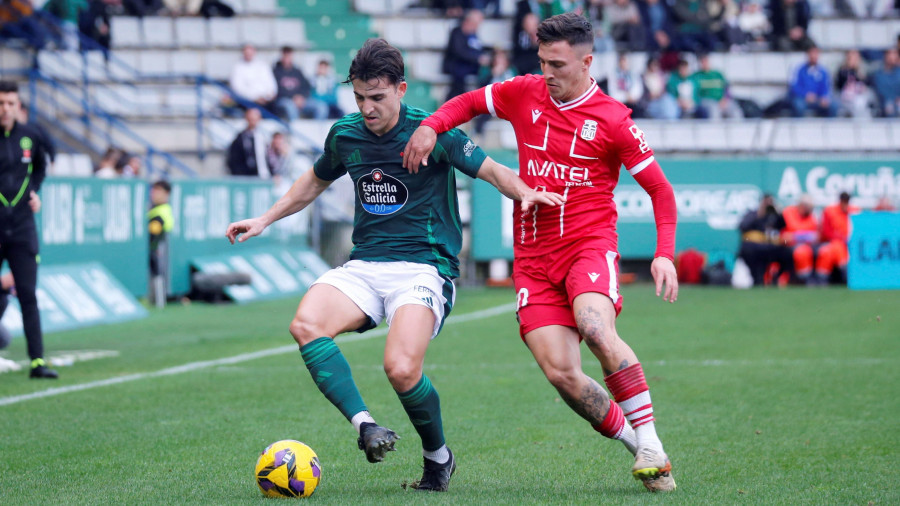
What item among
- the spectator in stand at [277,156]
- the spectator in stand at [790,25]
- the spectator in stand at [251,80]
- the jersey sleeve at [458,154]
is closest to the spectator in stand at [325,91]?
the spectator in stand at [251,80]

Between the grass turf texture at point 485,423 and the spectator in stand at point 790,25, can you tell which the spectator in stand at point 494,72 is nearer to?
the spectator in stand at point 790,25

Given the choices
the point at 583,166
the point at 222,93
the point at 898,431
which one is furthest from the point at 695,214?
the point at 583,166

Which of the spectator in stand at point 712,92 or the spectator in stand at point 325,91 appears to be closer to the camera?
the spectator in stand at point 325,91

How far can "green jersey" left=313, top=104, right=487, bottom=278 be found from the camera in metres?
5.50

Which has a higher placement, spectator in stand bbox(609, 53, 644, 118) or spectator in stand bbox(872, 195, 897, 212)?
spectator in stand bbox(609, 53, 644, 118)

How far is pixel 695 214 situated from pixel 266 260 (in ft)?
24.1

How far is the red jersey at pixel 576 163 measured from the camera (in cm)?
537

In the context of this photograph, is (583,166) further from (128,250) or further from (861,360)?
(128,250)

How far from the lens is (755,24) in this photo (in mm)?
24812

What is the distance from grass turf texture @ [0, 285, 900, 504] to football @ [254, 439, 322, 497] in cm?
10

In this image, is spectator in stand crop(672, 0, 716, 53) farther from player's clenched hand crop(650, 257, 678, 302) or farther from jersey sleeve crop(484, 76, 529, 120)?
player's clenched hand crop(650, 257, 678, 302)

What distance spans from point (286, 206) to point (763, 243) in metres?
14.6

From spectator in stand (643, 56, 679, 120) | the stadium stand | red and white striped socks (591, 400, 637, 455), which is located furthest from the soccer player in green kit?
spectator in stand (643, 56, 679, 120)

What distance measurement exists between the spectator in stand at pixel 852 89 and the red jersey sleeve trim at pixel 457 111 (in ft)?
61.8
